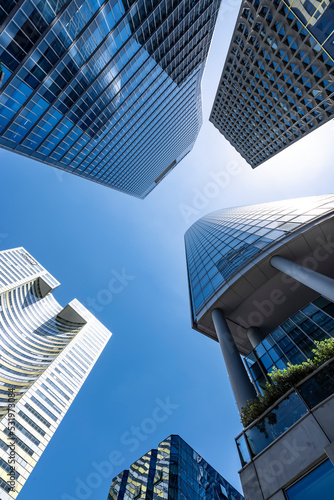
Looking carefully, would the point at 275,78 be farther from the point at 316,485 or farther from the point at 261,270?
the point at 316,485

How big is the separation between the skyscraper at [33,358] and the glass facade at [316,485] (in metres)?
50.3

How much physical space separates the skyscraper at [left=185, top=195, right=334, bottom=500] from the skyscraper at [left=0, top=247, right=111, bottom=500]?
44211mm

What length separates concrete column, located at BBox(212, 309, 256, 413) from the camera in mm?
14250

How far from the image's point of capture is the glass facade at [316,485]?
6.75m

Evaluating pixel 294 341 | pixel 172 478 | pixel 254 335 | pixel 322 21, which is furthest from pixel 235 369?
pixel 172 478

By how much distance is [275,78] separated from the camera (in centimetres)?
4700

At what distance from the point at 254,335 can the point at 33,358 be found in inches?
2901

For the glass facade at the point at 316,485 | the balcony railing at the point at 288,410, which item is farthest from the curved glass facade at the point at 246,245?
the glass facade at the point at 316,485

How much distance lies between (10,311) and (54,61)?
84836 mm

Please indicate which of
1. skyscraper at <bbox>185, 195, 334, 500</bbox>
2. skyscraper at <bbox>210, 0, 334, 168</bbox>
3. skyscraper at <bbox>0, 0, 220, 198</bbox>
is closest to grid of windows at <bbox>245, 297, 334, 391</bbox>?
skyscraper at <bbox>185, 195, 334, 500</bbox>

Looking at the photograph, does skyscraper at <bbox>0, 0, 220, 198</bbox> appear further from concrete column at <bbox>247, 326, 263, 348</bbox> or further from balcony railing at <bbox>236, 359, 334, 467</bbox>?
balcony railing at <bbox>236, 359, 334, 467</bbox>

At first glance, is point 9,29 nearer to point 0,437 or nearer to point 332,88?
point 332,88

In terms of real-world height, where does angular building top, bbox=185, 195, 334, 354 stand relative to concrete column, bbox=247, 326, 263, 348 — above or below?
above

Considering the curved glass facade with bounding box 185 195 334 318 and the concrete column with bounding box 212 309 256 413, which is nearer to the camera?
the concrete column with bounding box 212 309 256 413
